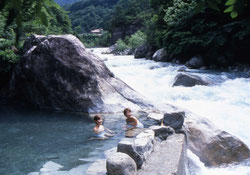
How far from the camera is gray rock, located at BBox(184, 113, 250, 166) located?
511cm

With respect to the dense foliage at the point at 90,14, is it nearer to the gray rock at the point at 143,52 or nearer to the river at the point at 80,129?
the gray rock at the point at 143,52

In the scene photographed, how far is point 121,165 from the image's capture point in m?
3.31

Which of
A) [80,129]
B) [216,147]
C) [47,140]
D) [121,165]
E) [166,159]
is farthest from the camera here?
[80,129]

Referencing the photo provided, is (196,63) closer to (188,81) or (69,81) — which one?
(188,81)

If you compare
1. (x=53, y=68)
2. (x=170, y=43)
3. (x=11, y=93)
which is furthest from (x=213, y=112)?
(x=170, y=43)

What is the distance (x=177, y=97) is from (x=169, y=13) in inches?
538

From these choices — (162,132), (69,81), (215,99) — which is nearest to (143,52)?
(215,99)

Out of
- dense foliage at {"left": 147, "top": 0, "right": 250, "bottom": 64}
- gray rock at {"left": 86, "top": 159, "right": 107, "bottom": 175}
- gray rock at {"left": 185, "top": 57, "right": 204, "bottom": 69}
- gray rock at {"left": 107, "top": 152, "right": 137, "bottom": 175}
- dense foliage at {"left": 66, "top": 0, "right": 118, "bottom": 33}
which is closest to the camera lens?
gray rock at {"left": 107, "top": 152, "right": 137, "bottom": 175}

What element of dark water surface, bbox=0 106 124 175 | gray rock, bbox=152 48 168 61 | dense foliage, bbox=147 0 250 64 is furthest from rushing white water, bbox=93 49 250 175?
gray rock, bbox=152 48 168 61

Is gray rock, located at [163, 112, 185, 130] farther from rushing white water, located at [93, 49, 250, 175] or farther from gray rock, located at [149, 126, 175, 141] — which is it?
rushing white water, located at [93, 49, 250, 175]

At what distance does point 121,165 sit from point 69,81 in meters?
5.66

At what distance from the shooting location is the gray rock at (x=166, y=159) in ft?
11.8

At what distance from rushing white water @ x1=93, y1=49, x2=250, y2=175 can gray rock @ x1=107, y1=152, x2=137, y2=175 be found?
1.76 m

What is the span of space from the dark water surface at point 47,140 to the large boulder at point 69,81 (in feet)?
1.97
